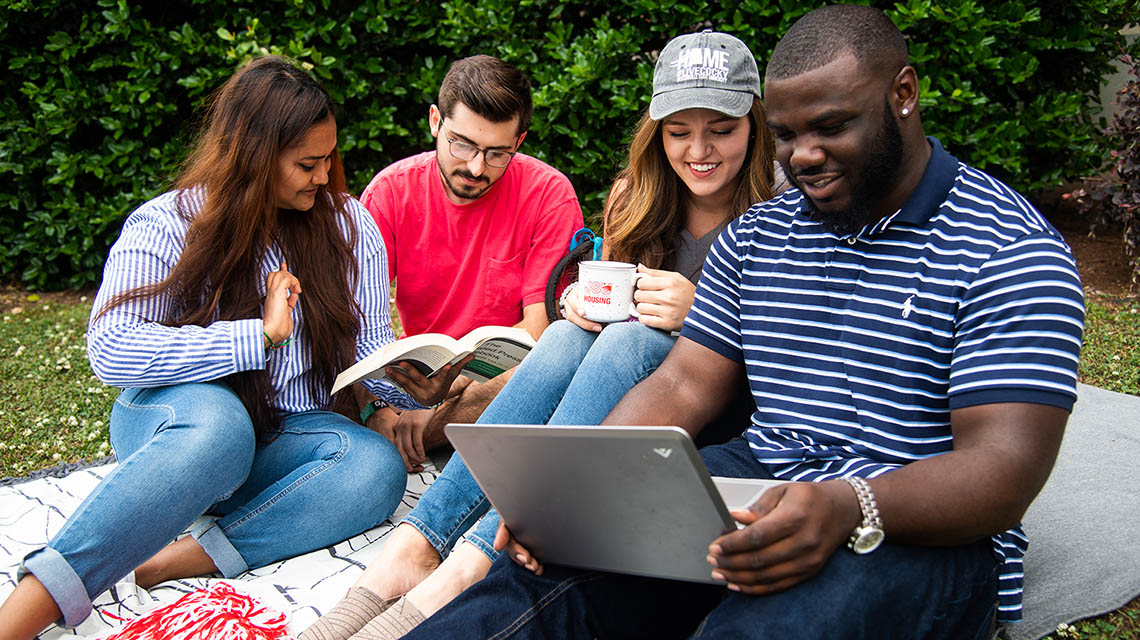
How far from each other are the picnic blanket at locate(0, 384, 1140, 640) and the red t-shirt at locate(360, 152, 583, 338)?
79cm

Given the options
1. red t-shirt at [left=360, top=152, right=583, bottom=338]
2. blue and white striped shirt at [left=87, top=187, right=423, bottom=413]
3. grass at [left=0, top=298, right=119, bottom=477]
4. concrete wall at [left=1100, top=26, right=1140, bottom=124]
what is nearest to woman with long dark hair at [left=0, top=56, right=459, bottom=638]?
blue and white striped shirt at [left=87, top=187, right=423, bottom=413]

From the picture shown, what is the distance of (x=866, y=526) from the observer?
165 cm

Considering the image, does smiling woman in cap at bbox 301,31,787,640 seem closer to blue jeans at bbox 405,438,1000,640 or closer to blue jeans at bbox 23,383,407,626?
blue jeans at bbox 405,438,1000,640

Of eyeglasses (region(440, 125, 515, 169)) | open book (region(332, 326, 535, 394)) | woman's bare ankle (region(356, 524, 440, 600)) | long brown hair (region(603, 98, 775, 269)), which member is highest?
eyeglasses (region(440, 125, 515, 169))

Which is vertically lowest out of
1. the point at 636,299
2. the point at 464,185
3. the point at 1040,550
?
the point at 1040,550

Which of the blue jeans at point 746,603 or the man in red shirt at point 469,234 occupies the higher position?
the man in red shirt at point 469,234

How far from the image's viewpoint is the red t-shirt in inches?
145

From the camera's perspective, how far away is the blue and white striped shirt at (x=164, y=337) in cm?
264

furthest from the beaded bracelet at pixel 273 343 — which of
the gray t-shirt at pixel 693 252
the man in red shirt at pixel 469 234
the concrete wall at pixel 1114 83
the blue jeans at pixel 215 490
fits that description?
the concrete wall at pixel 1114 83

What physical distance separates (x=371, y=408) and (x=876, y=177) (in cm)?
207

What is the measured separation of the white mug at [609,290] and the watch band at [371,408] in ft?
3.50

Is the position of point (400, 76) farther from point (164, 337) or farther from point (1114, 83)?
point (1114, 83)

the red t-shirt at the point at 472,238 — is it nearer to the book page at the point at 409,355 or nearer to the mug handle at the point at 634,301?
the book page at the point at 409,355

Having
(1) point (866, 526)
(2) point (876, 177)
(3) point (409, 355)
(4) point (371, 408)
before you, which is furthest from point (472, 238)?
(1) point (866, 526)
